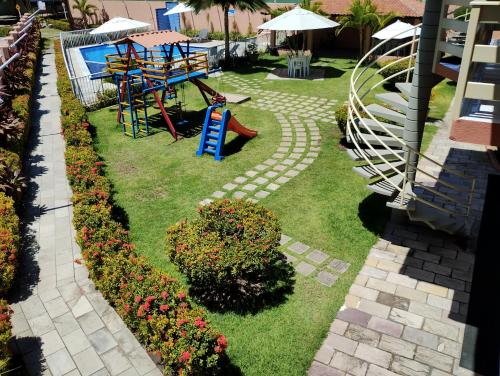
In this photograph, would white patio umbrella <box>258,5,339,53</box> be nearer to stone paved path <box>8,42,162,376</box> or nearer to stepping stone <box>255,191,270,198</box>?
stepping stone <box>255,191,270,198</box>

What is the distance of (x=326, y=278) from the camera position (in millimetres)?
6461

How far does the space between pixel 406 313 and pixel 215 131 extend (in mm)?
7487

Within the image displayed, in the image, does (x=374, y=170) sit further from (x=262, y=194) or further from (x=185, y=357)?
(x=185, y=357)

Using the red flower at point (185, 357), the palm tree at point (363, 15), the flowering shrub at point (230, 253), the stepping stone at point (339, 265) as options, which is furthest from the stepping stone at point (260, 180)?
Answer: the palm tree at point (363, 15)

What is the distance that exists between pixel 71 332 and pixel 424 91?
6908 millimetres

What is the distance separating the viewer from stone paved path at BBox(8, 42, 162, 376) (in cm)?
502

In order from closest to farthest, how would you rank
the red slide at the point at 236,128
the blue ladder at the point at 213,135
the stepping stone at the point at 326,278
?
the stepping stone at the point at 326,278 → the blue ladder at the point at 213,135 → the red slide at the point at 236,128

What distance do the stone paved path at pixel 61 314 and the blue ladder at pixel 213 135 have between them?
395cm

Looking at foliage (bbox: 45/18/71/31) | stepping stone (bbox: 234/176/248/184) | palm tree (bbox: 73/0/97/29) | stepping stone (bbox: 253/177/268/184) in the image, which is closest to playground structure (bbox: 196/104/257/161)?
stepping stone (bbox: 234/176/248/184)

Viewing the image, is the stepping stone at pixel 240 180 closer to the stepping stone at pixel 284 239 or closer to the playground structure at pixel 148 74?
the playground structure at pixel 148 74

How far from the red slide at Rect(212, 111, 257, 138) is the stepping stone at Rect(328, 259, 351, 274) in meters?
5.97

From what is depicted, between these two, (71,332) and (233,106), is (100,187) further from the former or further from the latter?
(233,106)

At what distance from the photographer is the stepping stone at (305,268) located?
660cm

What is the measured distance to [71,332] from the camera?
5.48m
